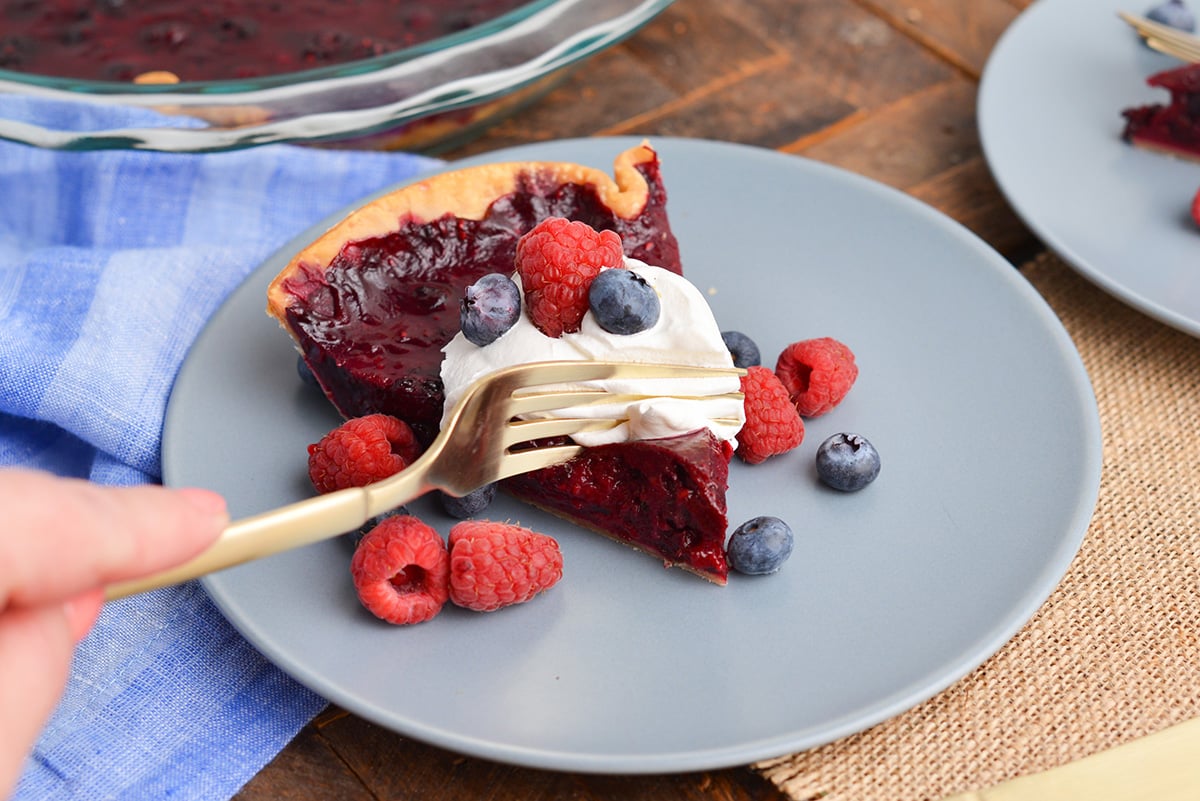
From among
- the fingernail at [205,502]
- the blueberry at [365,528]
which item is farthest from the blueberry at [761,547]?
the fingernail at [205,502]

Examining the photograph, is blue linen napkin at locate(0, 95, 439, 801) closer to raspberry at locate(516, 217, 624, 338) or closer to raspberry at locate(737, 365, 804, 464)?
raspberry at locate(516, 217, 624, 338)

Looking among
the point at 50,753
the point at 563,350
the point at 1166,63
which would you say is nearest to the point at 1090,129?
the point at 1166,63

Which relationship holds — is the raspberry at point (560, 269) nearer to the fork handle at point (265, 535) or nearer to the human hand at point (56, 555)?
the fork handle at point (265, 535)

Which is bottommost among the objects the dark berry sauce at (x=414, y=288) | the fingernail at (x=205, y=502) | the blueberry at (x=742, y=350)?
the blueberry at (x=742, y=350)

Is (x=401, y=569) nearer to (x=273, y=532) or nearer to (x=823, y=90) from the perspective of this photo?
(x=273, y=532)

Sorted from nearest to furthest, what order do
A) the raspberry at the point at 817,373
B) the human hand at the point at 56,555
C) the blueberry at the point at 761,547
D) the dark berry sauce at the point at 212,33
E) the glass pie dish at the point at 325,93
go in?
1. the human hand at the point at 56,555
2. the blueberry at the point at 761,547
3. the raspberry at the point at 817,373
4. the glass pie dish at the point at 325,93
5. the dark berry sauce at the point at 212,33

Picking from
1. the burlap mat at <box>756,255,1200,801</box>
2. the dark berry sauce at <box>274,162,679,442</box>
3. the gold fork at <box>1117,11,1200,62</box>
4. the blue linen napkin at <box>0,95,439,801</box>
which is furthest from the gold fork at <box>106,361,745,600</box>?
the gold fork at <box>1117,11,1200,62</box>
